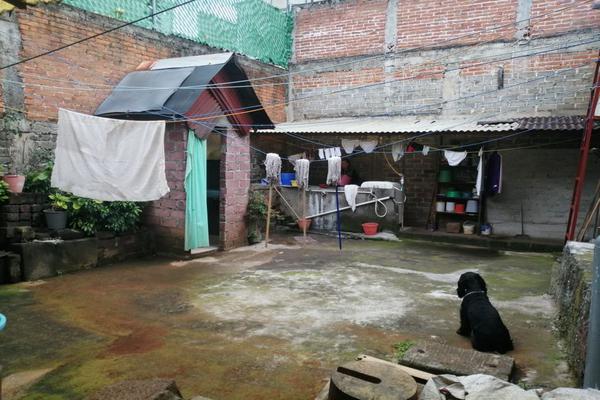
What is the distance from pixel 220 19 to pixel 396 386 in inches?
441

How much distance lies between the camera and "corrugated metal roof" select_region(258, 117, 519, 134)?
32.1 ft

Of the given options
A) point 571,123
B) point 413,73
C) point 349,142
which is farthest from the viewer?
point 413,73

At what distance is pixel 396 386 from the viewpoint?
120 inches

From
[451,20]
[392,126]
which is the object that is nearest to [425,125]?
[392,126]

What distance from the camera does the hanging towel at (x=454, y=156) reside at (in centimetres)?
1042

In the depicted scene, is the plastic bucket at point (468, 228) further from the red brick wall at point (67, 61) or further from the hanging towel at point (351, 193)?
the red brick wall at point (67, 61)

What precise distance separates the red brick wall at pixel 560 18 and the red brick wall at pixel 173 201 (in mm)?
9012

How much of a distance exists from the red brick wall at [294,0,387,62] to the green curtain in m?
6.81

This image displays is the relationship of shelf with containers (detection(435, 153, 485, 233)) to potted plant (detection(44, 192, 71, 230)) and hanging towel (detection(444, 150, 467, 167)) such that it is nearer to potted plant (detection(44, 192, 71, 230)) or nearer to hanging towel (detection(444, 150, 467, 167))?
hanging towel (detection(444, 150, 467, 167))

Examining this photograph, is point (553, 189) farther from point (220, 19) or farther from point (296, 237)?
point (220, 19)

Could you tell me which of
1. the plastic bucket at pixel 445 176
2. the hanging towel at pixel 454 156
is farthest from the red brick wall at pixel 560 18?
the plastic bucket at pixel 445 176

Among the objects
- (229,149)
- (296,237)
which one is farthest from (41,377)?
(296,237)

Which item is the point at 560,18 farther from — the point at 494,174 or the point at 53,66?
the point at 53,66

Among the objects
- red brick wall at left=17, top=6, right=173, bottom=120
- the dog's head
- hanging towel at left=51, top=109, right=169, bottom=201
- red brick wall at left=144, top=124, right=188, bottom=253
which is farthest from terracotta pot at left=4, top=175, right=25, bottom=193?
the dog's head
